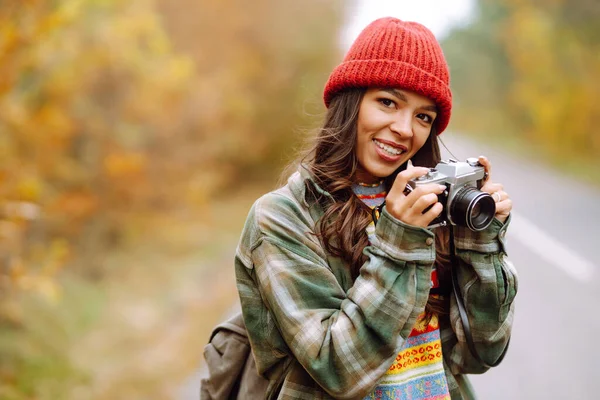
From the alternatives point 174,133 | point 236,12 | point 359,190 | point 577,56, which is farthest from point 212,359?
point 577,56

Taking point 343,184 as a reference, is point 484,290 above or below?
below

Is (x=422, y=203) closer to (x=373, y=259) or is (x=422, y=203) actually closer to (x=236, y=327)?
(x=373, y=259)

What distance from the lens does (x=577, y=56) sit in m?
15.7

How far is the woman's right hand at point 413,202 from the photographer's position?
1503mm

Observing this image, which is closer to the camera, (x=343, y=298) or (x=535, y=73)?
(x=343, y=298)

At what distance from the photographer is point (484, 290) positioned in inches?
66.6

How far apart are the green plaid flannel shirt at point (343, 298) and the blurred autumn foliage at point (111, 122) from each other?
0.72 meters

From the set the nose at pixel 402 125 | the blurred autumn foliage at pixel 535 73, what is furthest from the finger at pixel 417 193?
the blurred autumn foliage at pixel 535 73

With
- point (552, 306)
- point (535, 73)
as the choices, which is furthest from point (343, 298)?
point (535, 73)

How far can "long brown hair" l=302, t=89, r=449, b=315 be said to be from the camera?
5.45 feet

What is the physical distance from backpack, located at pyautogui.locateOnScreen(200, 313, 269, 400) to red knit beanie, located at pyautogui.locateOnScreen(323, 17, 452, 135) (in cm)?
77

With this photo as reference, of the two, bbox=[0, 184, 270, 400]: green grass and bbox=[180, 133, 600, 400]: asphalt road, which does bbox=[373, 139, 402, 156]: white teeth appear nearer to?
Result: bbox=[180, 133, 600, 400]: asphalt road

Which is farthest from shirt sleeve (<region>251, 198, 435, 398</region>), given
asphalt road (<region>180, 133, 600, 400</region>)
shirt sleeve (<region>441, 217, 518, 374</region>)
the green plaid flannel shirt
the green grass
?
the green grass

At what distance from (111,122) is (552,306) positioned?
15.9 feet
